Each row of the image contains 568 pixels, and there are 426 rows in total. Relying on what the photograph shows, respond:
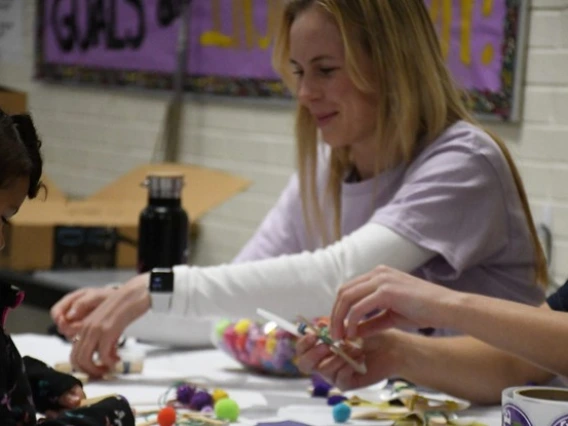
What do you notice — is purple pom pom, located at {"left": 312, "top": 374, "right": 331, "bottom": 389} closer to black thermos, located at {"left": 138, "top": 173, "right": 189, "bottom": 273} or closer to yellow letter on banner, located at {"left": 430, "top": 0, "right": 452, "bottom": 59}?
black thermos, located at {"left": 138, "top": 173, "right": 189, "bottom": 273}

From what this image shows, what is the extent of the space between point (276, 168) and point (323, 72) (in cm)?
151

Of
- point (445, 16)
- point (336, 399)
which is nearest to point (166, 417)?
point (336, 399)

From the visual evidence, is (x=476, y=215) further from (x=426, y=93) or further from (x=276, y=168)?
(x=276, y=168)

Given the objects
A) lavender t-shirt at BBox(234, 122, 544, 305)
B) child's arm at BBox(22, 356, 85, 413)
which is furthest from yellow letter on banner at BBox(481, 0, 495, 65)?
child's arm at BBox(22, 356, 85, 413)

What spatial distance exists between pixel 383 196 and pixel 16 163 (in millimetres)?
1053

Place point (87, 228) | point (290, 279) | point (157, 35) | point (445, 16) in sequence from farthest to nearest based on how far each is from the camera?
point (157, 35) → point (87, 228) → point (445, 16) → point (290, 279)

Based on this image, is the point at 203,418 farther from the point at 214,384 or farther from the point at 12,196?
the point at 12,196

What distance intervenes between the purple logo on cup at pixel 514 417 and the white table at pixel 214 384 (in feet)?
0.91

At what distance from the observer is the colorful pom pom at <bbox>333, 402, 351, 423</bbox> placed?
157cm

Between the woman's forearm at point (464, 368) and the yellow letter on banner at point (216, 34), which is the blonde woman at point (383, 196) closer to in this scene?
the woman's forearm at point (464, 368)

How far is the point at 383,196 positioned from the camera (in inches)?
81.6

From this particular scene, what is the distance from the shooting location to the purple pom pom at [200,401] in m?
1.62

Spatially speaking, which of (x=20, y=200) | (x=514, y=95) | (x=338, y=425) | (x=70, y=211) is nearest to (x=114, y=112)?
(x=70, y=211)

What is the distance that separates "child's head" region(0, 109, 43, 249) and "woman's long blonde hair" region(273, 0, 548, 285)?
34.2 inches
